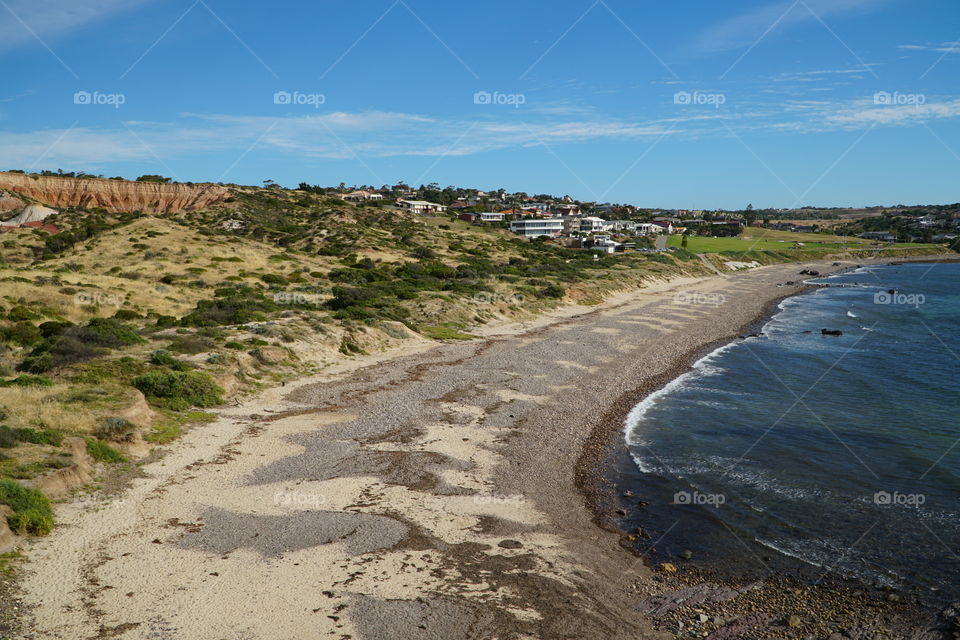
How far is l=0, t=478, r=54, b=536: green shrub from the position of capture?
13078 millimetres

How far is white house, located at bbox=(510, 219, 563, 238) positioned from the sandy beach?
9399 cm

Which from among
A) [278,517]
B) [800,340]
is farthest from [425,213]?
[278,517]

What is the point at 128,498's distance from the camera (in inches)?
607

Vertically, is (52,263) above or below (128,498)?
above

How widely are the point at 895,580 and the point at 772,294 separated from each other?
67906 mm

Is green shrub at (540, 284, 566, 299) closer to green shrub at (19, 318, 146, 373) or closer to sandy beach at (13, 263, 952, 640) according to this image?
sandy beach at (13, 263, 952, 640)

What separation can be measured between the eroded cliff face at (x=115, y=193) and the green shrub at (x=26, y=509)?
84.6 m

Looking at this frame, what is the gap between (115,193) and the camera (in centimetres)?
9119

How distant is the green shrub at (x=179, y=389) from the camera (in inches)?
875

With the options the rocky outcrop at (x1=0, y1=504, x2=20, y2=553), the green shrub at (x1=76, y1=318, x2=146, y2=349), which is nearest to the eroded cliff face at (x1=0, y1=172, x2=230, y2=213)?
the green shrub at (x1=76, y1=318, x2=146, y2=349)

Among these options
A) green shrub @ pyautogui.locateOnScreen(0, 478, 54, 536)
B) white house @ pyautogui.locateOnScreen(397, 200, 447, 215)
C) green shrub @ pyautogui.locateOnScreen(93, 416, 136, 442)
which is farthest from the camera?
white house @ pyautogui.locateOnScreen(397, 200, 447, 215)

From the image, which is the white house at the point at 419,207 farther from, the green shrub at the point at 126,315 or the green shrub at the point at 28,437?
the green shrub at the point at 28,437

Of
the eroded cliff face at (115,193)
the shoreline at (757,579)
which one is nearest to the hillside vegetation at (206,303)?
the eroded cliff face at (115,193)

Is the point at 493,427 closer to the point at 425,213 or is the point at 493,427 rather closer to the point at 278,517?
the point at 278,517
